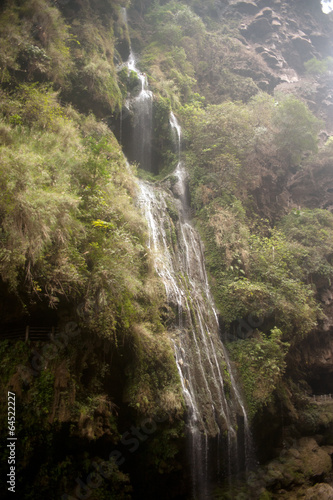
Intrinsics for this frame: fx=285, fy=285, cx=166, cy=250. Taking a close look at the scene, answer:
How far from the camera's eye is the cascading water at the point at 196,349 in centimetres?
751

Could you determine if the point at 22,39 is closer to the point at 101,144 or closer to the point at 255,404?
the point at 101,144

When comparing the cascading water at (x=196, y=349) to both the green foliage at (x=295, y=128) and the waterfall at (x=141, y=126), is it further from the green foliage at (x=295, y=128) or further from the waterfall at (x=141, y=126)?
the green foliage at (x=295, y=128)

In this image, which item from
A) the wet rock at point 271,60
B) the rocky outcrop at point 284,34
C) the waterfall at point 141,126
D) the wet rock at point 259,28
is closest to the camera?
the waterfall at point 141,126

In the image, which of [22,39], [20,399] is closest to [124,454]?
[20,399]

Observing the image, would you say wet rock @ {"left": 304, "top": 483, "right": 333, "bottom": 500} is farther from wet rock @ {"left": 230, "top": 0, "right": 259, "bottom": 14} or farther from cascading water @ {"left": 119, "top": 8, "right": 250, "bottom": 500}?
wet rock @ {"left": 230, "top": 0, "right": 259, "bottom": 14}

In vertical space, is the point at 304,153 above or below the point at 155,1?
below

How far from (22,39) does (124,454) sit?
1179 cm

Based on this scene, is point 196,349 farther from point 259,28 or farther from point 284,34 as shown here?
point 284,34

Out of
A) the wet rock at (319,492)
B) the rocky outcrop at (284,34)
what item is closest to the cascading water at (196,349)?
the wet rock at (319,492)

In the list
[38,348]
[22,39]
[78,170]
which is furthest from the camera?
[22,39]

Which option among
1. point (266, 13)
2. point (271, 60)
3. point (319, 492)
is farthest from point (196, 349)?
point (266, 13)

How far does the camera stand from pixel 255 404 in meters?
9.11

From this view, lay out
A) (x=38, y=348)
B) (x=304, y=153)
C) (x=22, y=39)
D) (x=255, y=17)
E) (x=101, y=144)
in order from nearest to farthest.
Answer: (x=38, y=348)
(x=101, y=144)
(x=22, y=39)
(x=304, y=153)
(x=255, y=17)

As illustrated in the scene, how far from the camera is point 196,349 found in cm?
891
